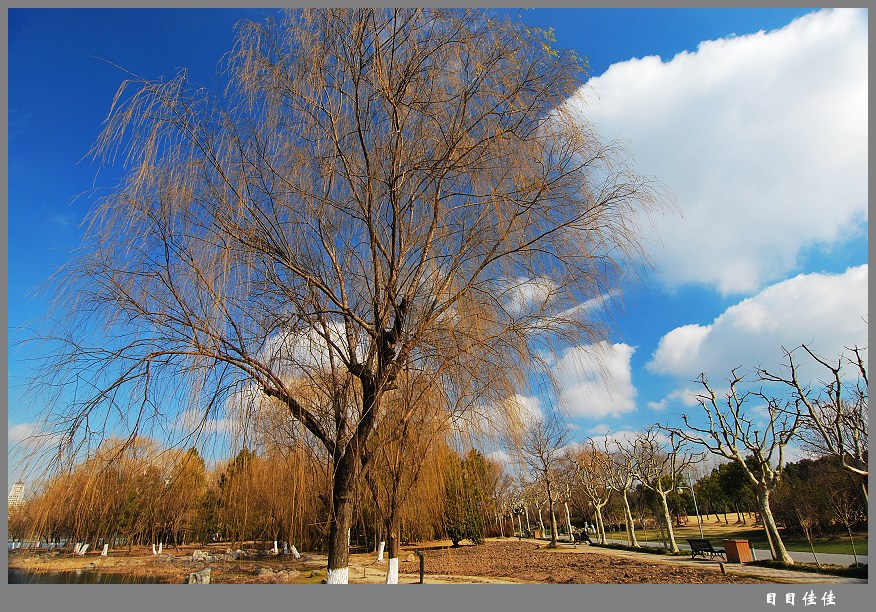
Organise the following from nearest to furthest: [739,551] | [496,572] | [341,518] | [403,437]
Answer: [341,518], [403,437], [739,551], [496,572]

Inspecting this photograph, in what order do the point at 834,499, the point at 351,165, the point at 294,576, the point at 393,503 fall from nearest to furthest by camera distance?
the point at 351,165 < the point at 393,503 < the point at 294,576 < the point at 834,499

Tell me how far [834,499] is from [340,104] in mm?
20119

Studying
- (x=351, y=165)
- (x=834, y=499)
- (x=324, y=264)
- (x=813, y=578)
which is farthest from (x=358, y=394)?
(x=834, y=499)

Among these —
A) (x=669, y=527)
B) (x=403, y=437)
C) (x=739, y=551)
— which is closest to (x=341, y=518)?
(x=403, y=437)

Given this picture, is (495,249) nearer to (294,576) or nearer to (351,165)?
(351,165)

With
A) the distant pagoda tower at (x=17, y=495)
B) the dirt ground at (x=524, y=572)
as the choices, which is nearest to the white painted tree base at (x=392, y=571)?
the dirt ground at (x=524, y=572)

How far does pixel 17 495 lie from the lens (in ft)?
14.9

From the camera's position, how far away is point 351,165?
5.57 metres

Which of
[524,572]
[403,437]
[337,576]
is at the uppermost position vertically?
[403,437]

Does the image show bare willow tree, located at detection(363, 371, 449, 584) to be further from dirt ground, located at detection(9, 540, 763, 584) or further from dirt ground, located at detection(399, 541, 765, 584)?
dirt ground, located at detection(399, 541, 765, 584)

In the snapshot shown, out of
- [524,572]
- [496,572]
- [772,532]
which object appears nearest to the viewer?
[772,532]

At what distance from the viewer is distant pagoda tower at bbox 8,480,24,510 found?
437 cm

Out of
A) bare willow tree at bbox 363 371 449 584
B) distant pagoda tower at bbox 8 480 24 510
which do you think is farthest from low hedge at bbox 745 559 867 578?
distant pagoda tower at bbox 8 480 24 510

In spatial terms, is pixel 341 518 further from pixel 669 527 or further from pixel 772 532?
pixel 669 527
